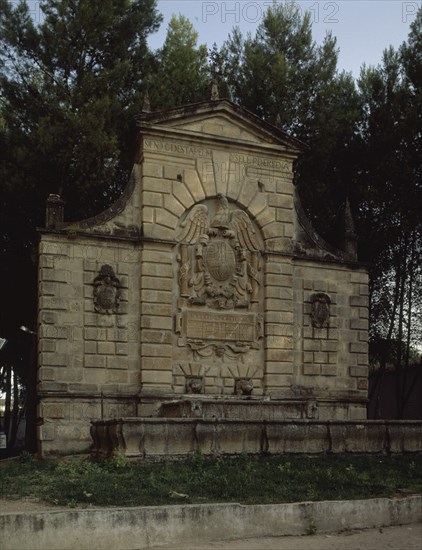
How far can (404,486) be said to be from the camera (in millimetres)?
11984

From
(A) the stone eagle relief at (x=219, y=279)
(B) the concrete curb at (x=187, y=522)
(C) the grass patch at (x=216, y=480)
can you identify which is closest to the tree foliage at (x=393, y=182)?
(A) the stone eagle relief at (x=219, y=279)

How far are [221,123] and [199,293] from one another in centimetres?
420

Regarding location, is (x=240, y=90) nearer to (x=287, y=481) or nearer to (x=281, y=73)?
(x=281, y=73)

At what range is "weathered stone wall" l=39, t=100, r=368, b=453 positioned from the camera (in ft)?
56.3

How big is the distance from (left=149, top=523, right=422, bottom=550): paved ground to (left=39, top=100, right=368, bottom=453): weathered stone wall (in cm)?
671

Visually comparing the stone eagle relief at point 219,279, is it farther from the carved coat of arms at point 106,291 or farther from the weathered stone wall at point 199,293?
the carved coat of arms at point 106,291

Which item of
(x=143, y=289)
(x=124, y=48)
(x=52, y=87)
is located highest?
(x=124, y=48)

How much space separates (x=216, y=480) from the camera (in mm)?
11430

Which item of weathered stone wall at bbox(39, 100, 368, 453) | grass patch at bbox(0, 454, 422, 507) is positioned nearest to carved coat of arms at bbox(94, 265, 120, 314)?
weathered stone wall at bbox(39, 100, 368, 453)

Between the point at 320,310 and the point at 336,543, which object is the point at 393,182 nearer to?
the point at 320,310

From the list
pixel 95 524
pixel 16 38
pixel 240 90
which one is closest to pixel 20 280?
pixel 16 38

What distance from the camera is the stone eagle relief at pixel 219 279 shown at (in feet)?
60.1

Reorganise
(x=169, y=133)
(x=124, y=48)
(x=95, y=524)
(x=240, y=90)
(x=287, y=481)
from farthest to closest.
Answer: (x=240, y=90) < (x=124, y=48) < (x=169, y=133) < (x=287, y=481) < (x=95, y=524)

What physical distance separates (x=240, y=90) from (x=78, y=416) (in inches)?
500
